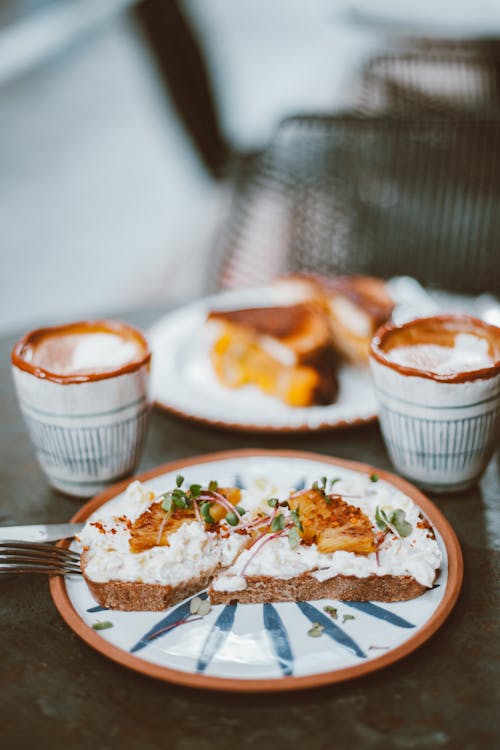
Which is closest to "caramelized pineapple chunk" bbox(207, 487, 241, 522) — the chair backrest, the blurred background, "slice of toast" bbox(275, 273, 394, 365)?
"slice of toast" bbox(275, 273, 394, 365)

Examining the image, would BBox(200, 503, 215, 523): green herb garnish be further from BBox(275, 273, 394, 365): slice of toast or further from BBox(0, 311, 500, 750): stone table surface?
BBox(275, 273, 394, 365): slice of toast

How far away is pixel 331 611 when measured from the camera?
1035 mm

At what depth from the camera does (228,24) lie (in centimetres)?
758

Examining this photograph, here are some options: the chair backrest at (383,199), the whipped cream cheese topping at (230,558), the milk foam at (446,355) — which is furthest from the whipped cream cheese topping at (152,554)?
the chair backrest at (383,199)

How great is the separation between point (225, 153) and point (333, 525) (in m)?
4.90

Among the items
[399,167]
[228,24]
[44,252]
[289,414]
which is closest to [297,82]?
[228,24]

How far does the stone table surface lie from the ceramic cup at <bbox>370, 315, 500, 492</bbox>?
0.70 ft

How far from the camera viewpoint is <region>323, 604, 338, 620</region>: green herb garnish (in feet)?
3.37

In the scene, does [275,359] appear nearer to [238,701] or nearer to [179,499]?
[179,499]

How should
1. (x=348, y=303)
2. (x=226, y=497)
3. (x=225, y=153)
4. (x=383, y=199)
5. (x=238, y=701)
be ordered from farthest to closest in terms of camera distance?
(x=225, y=153) < (x=383, y=199) < (x=348, y=303) < (x=226, y=497) < (x=238, y=701)

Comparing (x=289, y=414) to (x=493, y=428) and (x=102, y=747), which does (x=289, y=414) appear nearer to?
(x=493, y=428)

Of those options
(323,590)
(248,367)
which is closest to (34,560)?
(323,590)

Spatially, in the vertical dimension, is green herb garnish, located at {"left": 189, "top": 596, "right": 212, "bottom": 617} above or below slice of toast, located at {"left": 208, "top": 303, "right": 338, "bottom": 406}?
above

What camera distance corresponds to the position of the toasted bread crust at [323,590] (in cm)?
104
